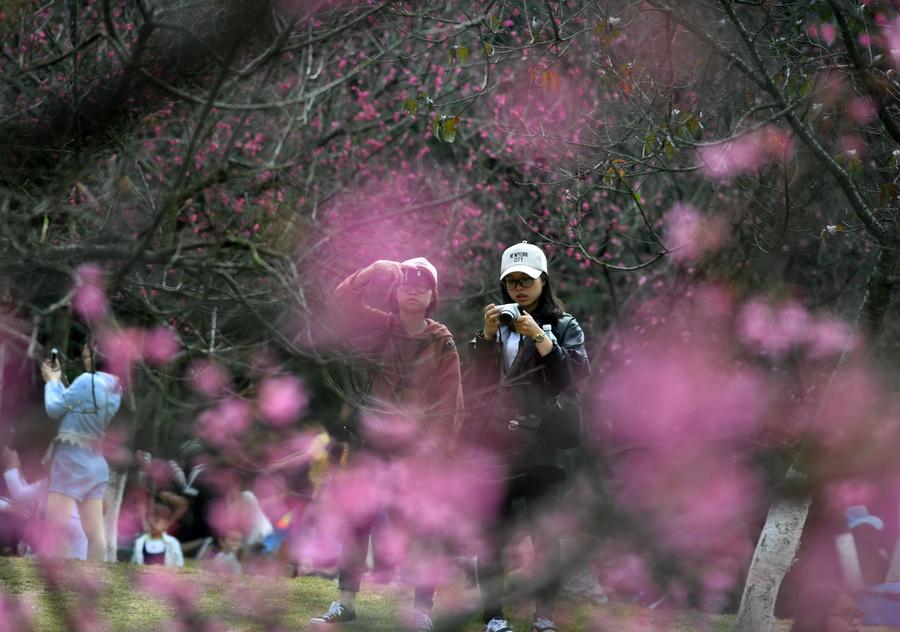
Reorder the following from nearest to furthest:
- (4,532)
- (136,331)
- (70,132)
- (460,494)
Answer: (70,132) < (460,494) < (4,532) < (136,331)

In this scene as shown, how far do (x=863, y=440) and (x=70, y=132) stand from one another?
170cm

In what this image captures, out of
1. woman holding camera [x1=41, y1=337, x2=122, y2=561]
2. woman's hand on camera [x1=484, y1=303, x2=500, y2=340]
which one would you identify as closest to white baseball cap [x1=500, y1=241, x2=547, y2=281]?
woman's hand on camera [x1=484, y1=303, x2=500, y2=340]

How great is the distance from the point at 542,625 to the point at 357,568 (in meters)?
0.99

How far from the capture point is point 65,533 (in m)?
7.17

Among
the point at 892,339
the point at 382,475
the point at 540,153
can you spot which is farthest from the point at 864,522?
the point at 540,153

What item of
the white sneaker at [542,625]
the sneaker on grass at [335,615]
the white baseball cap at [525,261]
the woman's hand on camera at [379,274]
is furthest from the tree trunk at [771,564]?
the woman's hand on camera at [379,274]

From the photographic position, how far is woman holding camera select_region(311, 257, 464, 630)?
4281 mm

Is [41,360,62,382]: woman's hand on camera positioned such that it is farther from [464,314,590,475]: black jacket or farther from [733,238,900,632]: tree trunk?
[733,238,900,632]: tree trunk

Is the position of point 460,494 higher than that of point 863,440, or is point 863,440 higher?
point 460,494

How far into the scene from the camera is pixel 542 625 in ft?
13.1

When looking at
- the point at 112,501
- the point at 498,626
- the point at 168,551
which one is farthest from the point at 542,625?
the point at 112,501

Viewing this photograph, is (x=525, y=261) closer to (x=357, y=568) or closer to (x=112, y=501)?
(x=357, y=568)

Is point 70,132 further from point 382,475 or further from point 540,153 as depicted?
point 540,153

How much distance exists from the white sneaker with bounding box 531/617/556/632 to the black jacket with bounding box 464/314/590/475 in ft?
1.84
